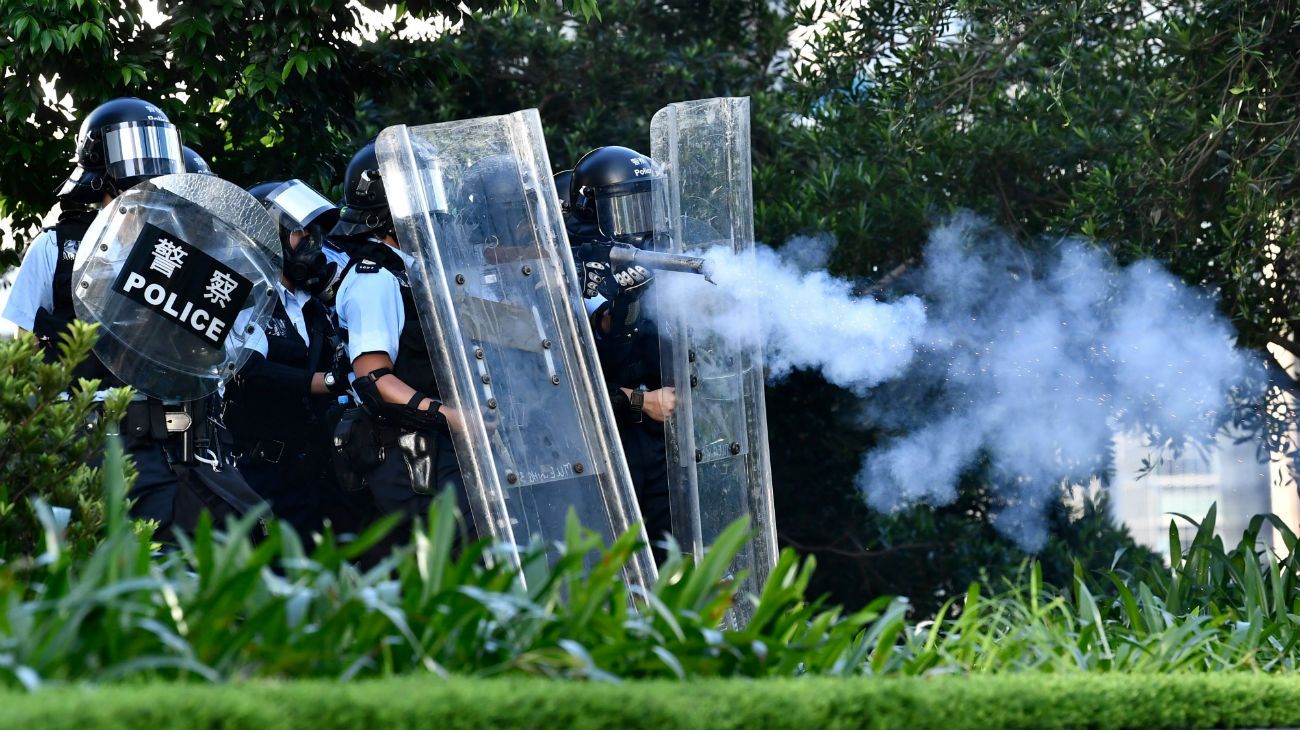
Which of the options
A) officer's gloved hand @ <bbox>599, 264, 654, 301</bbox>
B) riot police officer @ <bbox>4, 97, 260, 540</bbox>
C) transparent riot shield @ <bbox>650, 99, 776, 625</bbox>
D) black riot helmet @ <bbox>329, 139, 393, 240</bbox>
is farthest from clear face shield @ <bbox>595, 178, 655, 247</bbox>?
riot police officer @ <bbox>4, 97, 260, 540</bbox>

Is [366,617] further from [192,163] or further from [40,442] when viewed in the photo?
[192,163]

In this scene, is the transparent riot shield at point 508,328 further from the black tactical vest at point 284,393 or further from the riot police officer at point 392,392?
the black tactical vest at point 284,393

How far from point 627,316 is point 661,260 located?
1.67 feet

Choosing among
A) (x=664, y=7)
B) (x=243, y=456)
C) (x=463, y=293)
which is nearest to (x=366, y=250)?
(x=463, y=293)

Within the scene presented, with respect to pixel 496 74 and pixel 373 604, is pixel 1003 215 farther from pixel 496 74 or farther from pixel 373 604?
pixel 373 604

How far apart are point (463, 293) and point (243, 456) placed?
1470 millimetres

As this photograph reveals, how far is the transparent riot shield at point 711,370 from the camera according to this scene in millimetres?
5656

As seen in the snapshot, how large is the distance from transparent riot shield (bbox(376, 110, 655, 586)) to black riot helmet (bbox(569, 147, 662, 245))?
67cm

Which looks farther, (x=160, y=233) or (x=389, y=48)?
(x=389, y=48)

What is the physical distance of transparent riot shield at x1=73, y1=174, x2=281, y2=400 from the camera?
16.0ft

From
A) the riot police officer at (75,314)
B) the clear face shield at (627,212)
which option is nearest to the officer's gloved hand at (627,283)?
the clear face shield at (627,212)

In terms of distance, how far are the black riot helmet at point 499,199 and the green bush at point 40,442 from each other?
5.88ft

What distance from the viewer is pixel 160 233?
491 centimetres

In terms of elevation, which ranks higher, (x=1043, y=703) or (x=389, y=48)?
(x=389, y=48)
